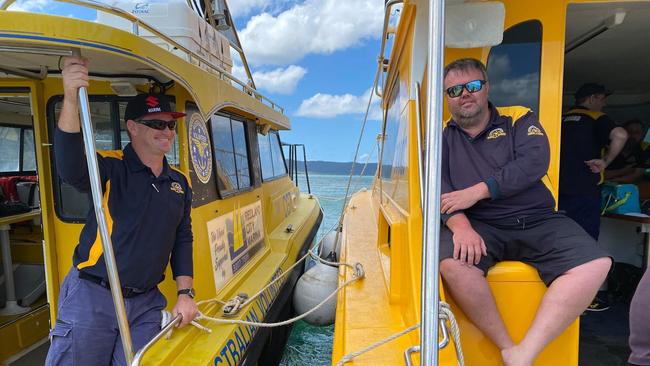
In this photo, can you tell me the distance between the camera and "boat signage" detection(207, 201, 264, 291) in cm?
309

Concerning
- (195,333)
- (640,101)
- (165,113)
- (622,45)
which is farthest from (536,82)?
(640,101)

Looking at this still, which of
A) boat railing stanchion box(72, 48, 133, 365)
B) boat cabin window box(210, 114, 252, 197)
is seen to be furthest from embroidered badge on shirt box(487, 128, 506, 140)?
boat cabin window box(210, 114, 252, 197)

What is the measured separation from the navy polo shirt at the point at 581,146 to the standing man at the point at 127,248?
9.56 feet

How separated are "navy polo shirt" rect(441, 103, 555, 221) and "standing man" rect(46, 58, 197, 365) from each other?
4.73ft

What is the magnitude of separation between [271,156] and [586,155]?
13.8ft

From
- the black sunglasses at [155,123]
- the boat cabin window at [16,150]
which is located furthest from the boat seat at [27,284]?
the black sunglasses at [155,123]

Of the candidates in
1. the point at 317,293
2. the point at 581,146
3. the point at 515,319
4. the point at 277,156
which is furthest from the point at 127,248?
the point at 277,156

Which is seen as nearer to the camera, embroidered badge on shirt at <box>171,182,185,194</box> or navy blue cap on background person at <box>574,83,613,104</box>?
embroidered badge on shirt at <box>171,182,185,194</box>

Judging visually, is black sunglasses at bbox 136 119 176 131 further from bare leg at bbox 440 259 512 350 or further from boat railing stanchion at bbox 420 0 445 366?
bare leg at bbox 440 259 512 350

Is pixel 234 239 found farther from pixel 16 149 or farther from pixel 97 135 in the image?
pixel 16 149

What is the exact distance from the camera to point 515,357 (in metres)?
1.71

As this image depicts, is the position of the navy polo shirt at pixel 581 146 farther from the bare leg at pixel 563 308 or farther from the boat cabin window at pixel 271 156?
the boat cabin window at pixel 271 156

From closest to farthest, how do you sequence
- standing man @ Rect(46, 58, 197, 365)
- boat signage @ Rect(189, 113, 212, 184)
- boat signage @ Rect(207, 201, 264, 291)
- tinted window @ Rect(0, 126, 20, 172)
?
standing man @ Rect(46, 58, 197, 365), boat signage @ Rect(189, 113, 212, 184), boat signage @ Rect(207, 201, 264, 291), tinted window @ Rect(0, 126, 20, 172)

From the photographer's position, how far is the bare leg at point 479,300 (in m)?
1.76
